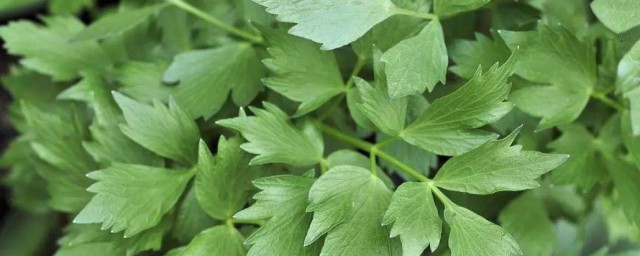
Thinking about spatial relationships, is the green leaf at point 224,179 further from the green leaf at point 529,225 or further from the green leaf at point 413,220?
the green leaf at point 529,225

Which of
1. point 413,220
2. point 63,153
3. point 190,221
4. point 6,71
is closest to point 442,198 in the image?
point 413,220

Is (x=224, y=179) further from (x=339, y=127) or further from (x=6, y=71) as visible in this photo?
(x=6, y=71)

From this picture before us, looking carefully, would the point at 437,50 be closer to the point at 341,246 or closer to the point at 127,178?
the point at 341,246

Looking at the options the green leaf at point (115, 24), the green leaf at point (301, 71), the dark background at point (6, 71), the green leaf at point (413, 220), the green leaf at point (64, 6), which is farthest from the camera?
the dark background at point (6, 71)

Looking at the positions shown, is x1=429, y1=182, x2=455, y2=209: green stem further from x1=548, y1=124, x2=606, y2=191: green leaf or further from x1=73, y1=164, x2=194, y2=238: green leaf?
x1=73, y1=164, x2=194, y2=238: green leaf

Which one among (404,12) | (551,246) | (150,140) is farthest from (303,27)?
(551,246)

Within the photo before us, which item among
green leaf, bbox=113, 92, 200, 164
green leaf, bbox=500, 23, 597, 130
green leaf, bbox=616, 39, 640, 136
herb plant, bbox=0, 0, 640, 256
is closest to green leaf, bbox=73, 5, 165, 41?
herb plant, bbox=0, 0, 640, 256

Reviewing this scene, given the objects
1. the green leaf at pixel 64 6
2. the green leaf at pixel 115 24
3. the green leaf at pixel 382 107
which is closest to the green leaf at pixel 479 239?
the green leaf at pixel 382 107
